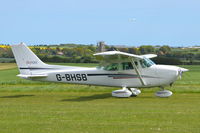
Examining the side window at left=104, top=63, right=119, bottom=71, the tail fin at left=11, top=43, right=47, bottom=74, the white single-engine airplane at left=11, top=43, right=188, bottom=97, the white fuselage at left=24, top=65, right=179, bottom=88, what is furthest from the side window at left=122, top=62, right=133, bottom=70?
the tail fin at left=11, top=43, right=47, bottom=74

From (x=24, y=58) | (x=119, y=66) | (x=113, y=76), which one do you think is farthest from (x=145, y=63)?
(x=24, y=58)

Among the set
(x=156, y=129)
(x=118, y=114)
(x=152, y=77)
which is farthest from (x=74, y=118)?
(x=152, y=77)

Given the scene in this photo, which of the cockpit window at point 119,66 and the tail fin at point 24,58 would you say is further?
the tail fin at point 24,58

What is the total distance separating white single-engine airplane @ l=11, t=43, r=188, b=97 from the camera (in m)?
19.1

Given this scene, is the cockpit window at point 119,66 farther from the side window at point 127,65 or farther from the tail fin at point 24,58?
the tail fin at point 24,58

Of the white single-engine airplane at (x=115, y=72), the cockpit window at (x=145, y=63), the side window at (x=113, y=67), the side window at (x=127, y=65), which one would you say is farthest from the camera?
the side window at (x=113, y=67)

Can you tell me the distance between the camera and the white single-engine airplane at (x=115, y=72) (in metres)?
19.1

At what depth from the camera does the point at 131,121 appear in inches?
426

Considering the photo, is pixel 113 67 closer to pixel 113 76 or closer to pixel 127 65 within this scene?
pixel 113 76

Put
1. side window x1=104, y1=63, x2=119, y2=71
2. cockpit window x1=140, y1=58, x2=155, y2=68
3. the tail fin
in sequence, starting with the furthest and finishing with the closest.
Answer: the tail fin, side window x1=104, y1=63, x2=119, y2=71, cockpit window x1=140, y1=58, x2=155, y2=68

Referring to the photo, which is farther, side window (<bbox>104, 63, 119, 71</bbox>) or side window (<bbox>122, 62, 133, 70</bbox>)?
side window (<bbox>104, 63, 119, 71</bbox>)

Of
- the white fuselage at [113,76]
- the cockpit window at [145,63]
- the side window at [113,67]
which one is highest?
the cockpit window at [145,63]

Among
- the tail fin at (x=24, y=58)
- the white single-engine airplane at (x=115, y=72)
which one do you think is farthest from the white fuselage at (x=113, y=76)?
the tail fin at (x=24, y=58)

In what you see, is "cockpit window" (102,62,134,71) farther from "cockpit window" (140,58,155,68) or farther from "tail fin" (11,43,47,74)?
"tail fin" (11,43,47,74)
